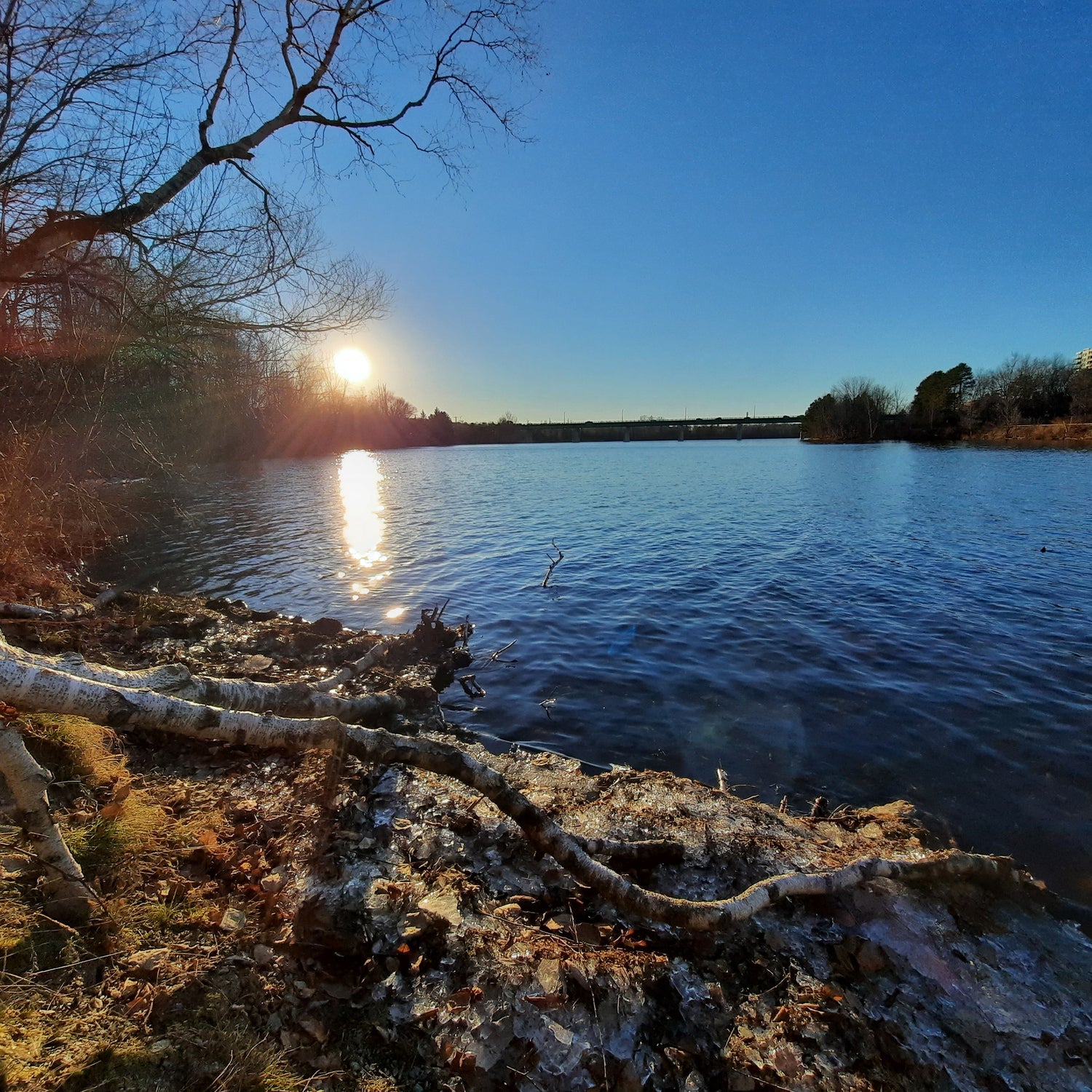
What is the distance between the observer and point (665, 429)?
193750mm

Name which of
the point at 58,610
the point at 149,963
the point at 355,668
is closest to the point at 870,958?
the point at 149,963

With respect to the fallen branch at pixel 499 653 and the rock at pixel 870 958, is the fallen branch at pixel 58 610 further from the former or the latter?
the rock at pixel 870 958

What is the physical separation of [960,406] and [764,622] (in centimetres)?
12098

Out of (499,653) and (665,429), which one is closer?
(499,653)

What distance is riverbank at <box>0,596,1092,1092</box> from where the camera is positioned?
2597mm

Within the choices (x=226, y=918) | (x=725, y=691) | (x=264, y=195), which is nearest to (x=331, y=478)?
(x=264, y=195)

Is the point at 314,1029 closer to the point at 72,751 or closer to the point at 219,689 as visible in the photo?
the point at 219,689

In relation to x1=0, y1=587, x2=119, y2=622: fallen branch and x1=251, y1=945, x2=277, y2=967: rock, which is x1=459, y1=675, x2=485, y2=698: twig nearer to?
x1=0, y1=587, x2=119, y2=622: fallen branch

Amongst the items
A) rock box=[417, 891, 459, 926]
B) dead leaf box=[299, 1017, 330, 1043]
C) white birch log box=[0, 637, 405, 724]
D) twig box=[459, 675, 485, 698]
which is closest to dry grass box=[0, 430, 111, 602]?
white birch log box=[0, 637, 405, 724]

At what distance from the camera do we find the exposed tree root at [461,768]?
2.99m

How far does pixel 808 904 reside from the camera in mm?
3859

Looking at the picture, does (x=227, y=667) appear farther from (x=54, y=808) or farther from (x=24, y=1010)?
(x=24, y=1010)

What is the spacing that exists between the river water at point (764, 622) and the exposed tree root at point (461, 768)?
8.14 ft

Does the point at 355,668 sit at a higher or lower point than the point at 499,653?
higher
